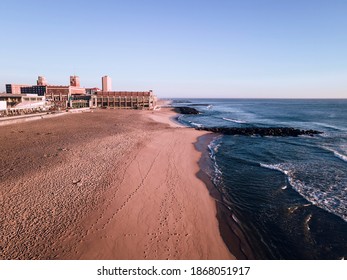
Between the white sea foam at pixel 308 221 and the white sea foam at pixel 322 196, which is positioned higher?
the white sea foam at pixel 322 196

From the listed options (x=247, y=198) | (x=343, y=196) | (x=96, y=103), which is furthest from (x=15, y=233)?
(x=96, y=103)

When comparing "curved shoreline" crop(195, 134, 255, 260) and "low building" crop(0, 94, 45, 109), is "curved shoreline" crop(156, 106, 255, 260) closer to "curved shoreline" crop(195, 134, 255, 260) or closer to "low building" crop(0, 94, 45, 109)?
"curved shoreline" crop(195, 134, 255, 260)

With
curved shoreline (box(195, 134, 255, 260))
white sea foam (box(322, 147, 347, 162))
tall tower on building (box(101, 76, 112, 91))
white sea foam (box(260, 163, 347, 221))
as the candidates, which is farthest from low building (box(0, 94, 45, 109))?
tall tower on building (box(101, 76, 112, 91))

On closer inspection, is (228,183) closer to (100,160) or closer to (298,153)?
(100,160)

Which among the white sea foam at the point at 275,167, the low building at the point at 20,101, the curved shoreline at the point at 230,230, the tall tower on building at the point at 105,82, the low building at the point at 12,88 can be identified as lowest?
the curved shoreline at the point at 230,230

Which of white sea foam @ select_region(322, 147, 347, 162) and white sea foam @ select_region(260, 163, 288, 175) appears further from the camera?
white sea foam @ select_region(322, 147, 347, 162)

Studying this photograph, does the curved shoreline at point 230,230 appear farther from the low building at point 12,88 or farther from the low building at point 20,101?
the low building at point 12,88

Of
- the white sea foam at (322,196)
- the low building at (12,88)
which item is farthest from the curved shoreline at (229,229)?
the low building at (12,88)
